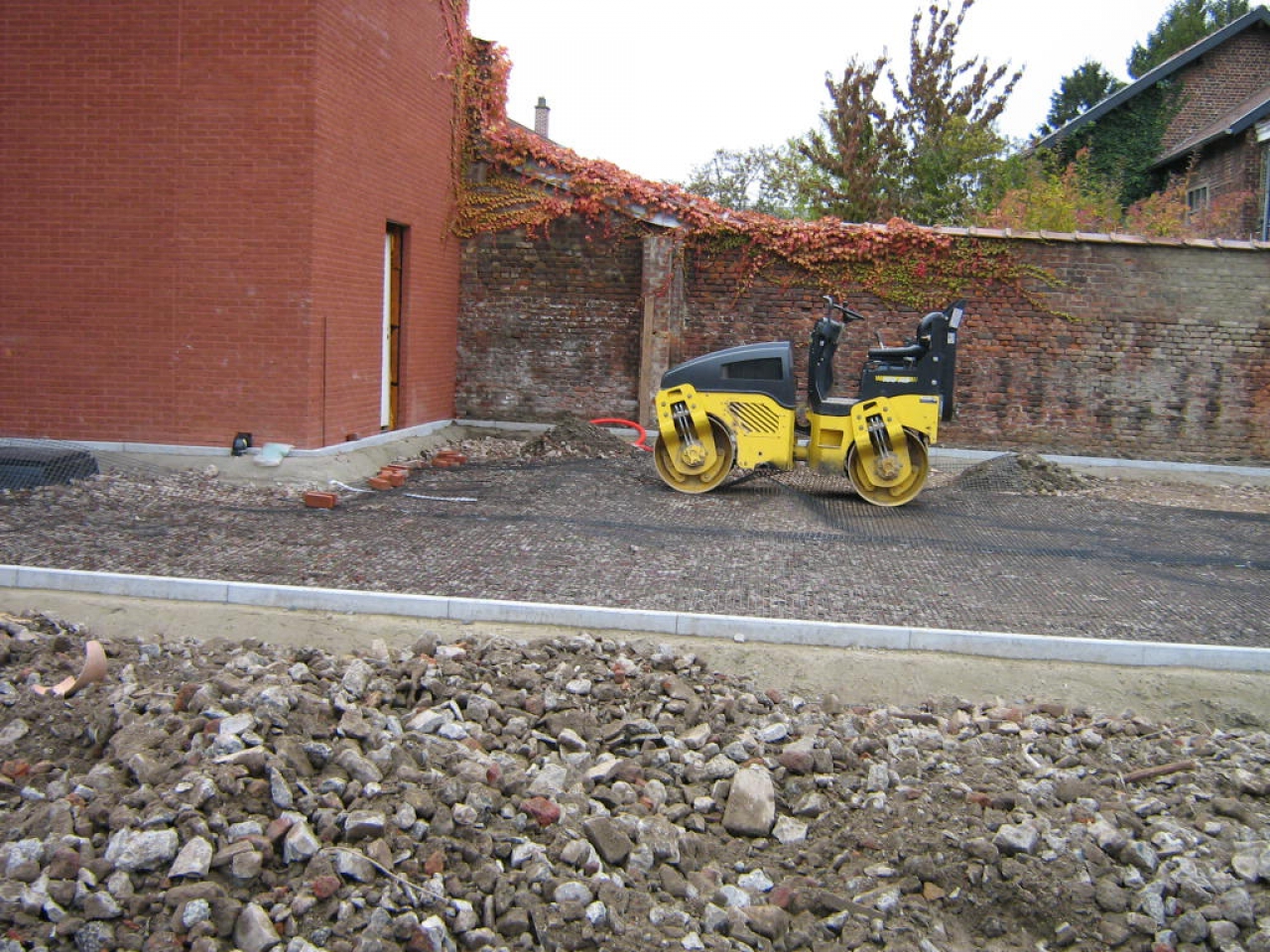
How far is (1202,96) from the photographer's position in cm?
2730

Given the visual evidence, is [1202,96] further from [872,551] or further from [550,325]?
[872,551]

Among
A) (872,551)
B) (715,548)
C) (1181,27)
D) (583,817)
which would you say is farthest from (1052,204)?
(1181,27)

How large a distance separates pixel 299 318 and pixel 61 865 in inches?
309

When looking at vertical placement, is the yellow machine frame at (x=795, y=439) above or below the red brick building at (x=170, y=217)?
below

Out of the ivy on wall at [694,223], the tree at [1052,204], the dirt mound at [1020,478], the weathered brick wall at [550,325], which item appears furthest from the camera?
the tree at [1052,204]

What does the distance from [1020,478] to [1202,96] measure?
20.2 metres

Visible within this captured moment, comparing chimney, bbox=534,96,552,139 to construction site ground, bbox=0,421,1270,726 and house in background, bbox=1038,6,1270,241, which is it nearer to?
Result: house in background, bbox=1038,6,1270,241

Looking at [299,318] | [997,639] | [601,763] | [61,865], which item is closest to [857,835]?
[601,763]

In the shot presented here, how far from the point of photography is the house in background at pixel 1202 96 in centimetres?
2531

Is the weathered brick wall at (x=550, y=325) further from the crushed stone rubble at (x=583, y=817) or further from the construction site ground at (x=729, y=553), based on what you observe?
the crushed stone rubble at (x=583, y=817)

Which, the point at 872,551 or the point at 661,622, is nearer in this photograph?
the point at 661,622

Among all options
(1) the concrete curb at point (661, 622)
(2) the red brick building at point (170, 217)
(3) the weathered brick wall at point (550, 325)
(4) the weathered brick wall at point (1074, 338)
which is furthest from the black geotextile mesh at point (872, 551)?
(3) the weathered brick wall at point (550, 325)

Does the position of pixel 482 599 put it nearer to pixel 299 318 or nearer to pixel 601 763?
pixel 601 763

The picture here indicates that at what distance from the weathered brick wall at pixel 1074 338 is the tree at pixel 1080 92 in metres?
28.3
